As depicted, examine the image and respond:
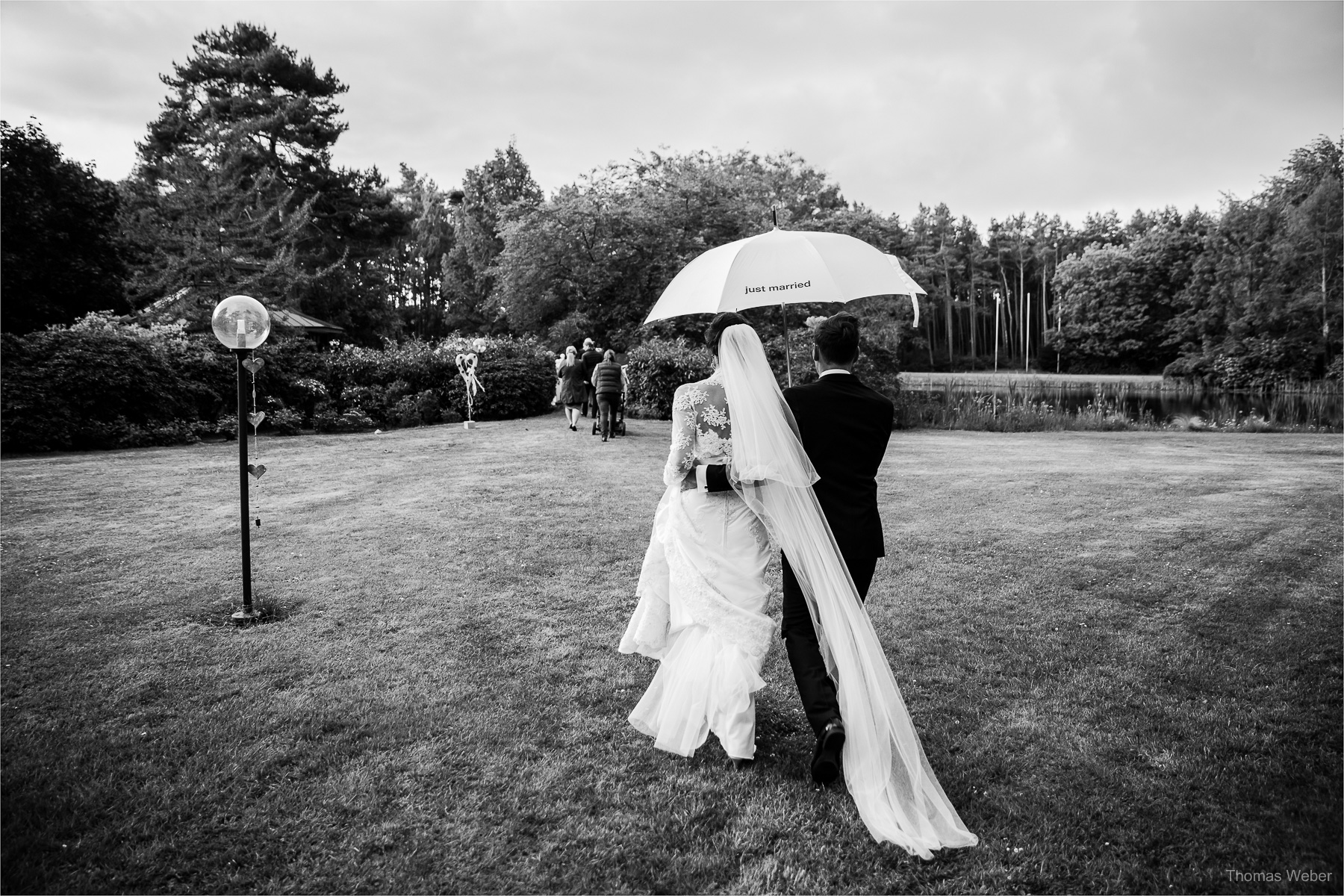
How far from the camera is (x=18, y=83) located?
537 cm

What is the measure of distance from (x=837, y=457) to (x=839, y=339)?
534 mm

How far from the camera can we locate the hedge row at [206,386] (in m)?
13.1

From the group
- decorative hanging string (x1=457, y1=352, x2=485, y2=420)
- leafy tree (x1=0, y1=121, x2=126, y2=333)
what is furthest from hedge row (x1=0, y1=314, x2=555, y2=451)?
leafy tree (x1=0, y1=121, x2=126, y2=333)

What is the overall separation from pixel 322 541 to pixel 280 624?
228cm

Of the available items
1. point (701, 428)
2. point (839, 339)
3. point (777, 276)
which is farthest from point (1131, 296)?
point (701, 428)

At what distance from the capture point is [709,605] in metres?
3.52

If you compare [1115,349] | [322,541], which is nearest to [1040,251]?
[1115,349]

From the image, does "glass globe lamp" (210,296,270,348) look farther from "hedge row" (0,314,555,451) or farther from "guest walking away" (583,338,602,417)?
"guest walking away" (583,338,602,417)

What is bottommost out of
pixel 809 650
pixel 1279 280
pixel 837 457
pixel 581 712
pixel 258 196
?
pixel 581 712

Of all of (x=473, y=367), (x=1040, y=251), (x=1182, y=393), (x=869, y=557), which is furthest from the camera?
(x=1040, y=251)

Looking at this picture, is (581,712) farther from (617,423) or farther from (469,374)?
(469,374)

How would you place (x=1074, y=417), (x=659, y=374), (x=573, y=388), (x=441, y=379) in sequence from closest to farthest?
(x=573, y=388) → (x=659, y=374) → (x=441, y=379) → (x=1074, y=417)

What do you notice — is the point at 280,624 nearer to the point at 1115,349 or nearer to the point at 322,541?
the point at 322,541

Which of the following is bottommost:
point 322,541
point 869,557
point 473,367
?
point 322,541
